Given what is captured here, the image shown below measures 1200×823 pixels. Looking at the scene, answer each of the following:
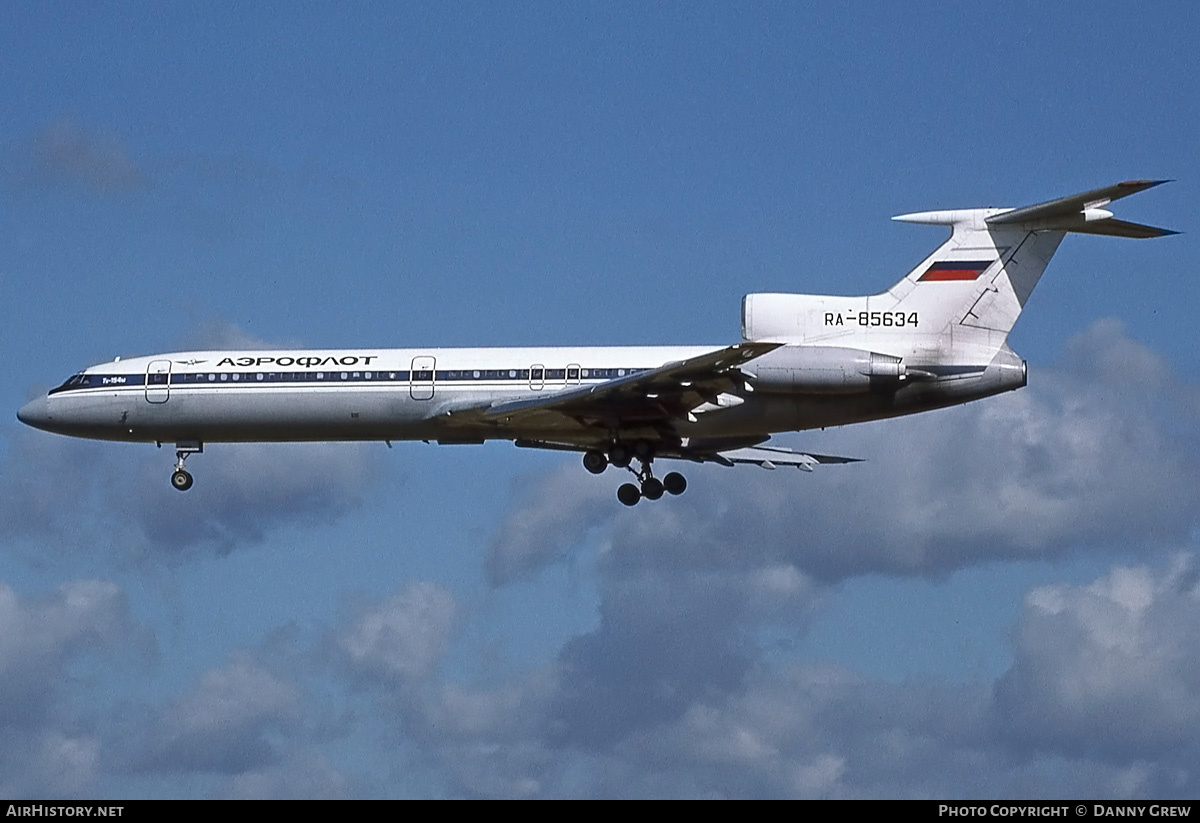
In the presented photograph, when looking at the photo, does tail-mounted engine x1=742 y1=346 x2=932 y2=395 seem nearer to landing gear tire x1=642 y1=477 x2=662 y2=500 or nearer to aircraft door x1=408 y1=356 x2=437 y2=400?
landing gear tire x1=642 y1=477 x2=662 y2=500

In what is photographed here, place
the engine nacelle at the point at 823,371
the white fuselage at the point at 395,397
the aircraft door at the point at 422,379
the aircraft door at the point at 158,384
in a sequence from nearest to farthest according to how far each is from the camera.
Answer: the engine nacelle at the point at 823,371 < the white fuselage at the point at 395,397 < the aircraft door at the point at 422,379 < the aircraft door at the point at 158,384

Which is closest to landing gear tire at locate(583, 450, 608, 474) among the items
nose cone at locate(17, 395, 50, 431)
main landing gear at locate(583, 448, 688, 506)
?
main landing gear at locate(583, 448, 688, 506)

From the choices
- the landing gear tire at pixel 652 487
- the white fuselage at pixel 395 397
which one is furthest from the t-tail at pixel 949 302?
the landing gear tire at pixel 652 487

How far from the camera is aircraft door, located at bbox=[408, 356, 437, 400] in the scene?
42.8 m

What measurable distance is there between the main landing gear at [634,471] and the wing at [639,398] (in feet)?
3.37

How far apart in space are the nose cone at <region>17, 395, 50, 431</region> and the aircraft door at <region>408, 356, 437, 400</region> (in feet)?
32.9

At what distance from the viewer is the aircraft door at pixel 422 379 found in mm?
42781

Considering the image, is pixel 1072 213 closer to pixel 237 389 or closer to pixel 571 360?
pixel 571 360

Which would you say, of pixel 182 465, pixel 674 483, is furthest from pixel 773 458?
pixel 182 465

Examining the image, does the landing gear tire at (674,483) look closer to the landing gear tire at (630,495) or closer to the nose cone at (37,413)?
the landing gear tire at (630,495)

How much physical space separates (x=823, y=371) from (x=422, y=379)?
952 centimetres

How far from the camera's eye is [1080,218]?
41125 mm

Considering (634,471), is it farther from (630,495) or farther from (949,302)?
(949,302)
